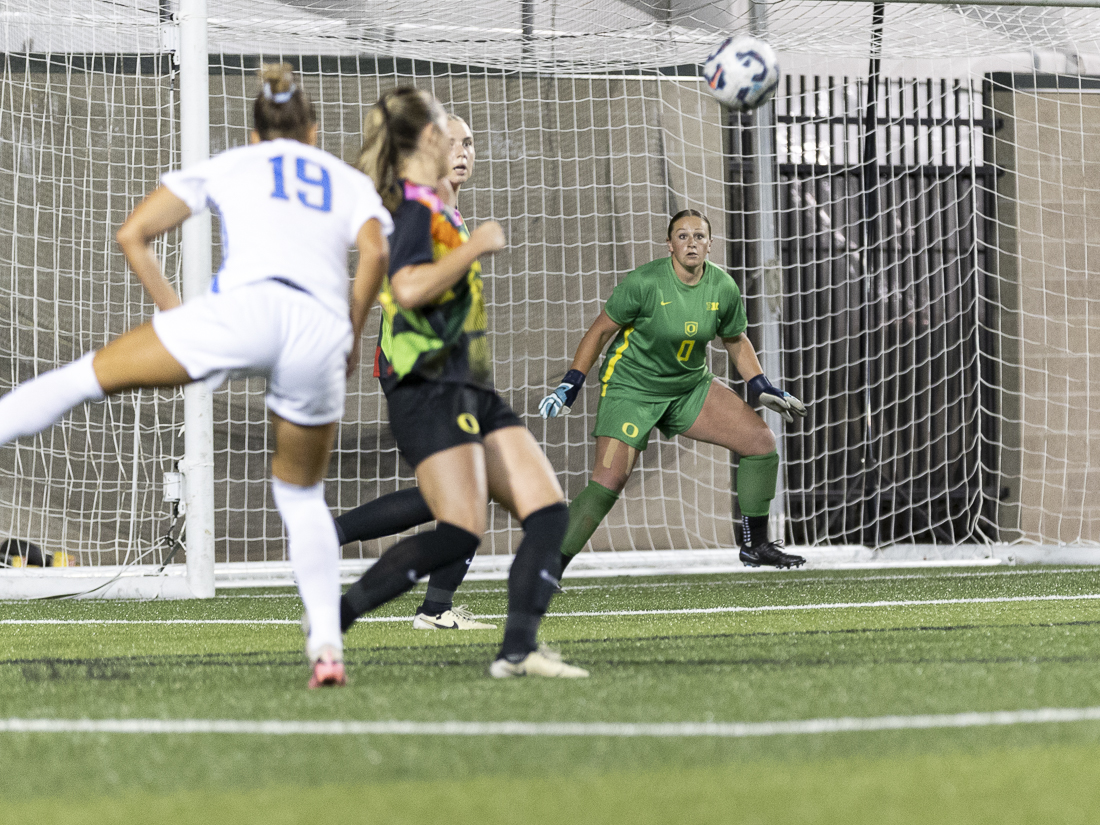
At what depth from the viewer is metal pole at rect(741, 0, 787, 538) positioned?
363 inches

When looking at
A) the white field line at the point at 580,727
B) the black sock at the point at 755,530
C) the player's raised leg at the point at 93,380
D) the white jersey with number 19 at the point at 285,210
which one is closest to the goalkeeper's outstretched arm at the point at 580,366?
the black sock at the point at 755,530

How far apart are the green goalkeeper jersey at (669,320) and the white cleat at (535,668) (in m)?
3.03

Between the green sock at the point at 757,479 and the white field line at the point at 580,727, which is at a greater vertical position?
the green sock at the point at 757,479

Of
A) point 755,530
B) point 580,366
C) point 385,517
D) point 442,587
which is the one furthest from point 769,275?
point 385,517

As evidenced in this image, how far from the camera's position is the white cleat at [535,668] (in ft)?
10.6

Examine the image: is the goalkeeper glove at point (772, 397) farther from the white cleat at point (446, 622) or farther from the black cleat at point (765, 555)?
the white cleat at point (446, 622)

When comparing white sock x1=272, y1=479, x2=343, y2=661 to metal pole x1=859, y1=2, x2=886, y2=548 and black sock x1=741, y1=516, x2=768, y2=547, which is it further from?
metal pole x1=859, y1=2, x2=886, y2=548

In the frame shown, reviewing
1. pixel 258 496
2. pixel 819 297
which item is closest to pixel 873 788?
pixel 258 496

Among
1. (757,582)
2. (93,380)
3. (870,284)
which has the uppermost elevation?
(870,284)

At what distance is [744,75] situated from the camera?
5.86 metres

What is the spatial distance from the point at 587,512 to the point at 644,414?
535 millimetres

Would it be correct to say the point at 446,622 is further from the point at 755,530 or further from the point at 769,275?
the point at 769,275

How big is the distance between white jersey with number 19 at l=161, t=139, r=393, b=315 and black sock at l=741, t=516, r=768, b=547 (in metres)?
3.80

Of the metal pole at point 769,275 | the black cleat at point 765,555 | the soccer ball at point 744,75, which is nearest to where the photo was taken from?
the soccer ball at point 744,75
